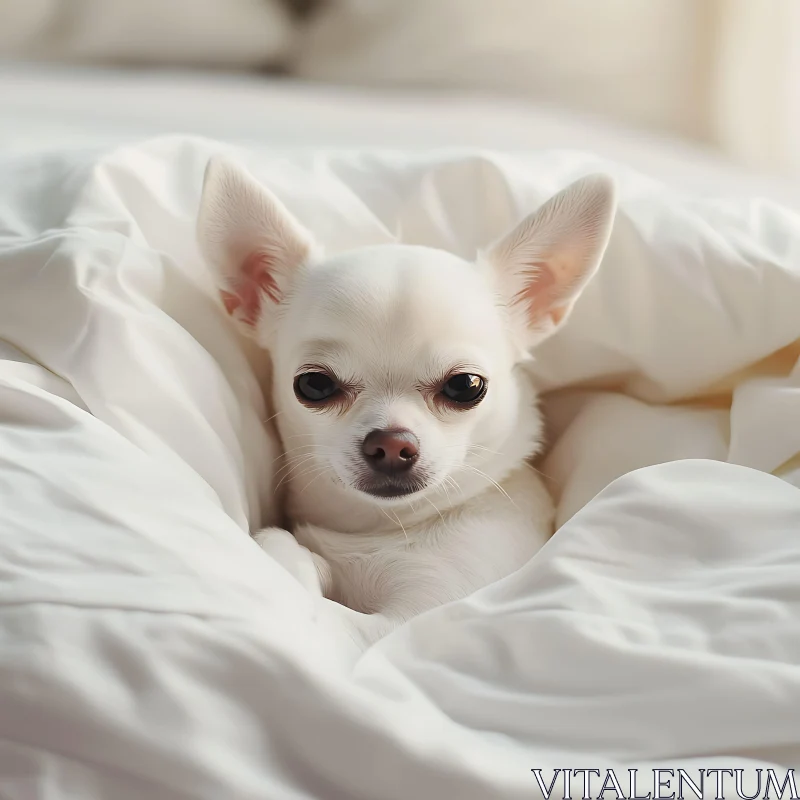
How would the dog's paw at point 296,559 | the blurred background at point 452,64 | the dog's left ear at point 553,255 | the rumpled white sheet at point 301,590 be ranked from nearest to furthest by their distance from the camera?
the rumpled white sheet at point 301,590
the dog's paw at point 296,559
the dog's left ear at point 553,255
the blurred background at point 452,64

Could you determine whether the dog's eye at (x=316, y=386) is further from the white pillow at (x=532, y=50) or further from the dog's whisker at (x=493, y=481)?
the white pillow at (x=532, y=50)

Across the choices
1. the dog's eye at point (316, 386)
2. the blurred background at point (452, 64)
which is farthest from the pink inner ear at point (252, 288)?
the blurred background at point (452, 64)

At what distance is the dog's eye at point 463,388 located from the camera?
0.98 m

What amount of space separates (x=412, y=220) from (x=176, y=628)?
2.38 ft

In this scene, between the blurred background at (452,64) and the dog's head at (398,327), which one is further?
the blurred background at (452,64)

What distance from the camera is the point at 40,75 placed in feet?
7.00

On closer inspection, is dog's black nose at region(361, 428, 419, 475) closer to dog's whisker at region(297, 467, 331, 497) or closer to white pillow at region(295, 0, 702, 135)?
dog's whisker at region(297, 467, 331, 497)

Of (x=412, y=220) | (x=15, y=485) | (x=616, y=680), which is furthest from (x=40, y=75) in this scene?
(x=616, y=680)

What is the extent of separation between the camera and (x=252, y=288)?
1090mm

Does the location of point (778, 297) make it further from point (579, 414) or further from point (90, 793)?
point (90, 793)

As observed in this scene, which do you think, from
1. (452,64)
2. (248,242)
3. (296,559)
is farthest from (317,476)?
(452,64)

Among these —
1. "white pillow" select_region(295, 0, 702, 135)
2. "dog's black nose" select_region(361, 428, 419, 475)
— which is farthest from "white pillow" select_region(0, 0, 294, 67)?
"dog's black nose" select_region(361, 428, 419, 475)

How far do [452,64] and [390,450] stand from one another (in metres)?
1.52

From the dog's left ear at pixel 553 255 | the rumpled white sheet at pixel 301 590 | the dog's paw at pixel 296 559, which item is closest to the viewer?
the rumpled white sheet at pixel 301 590
